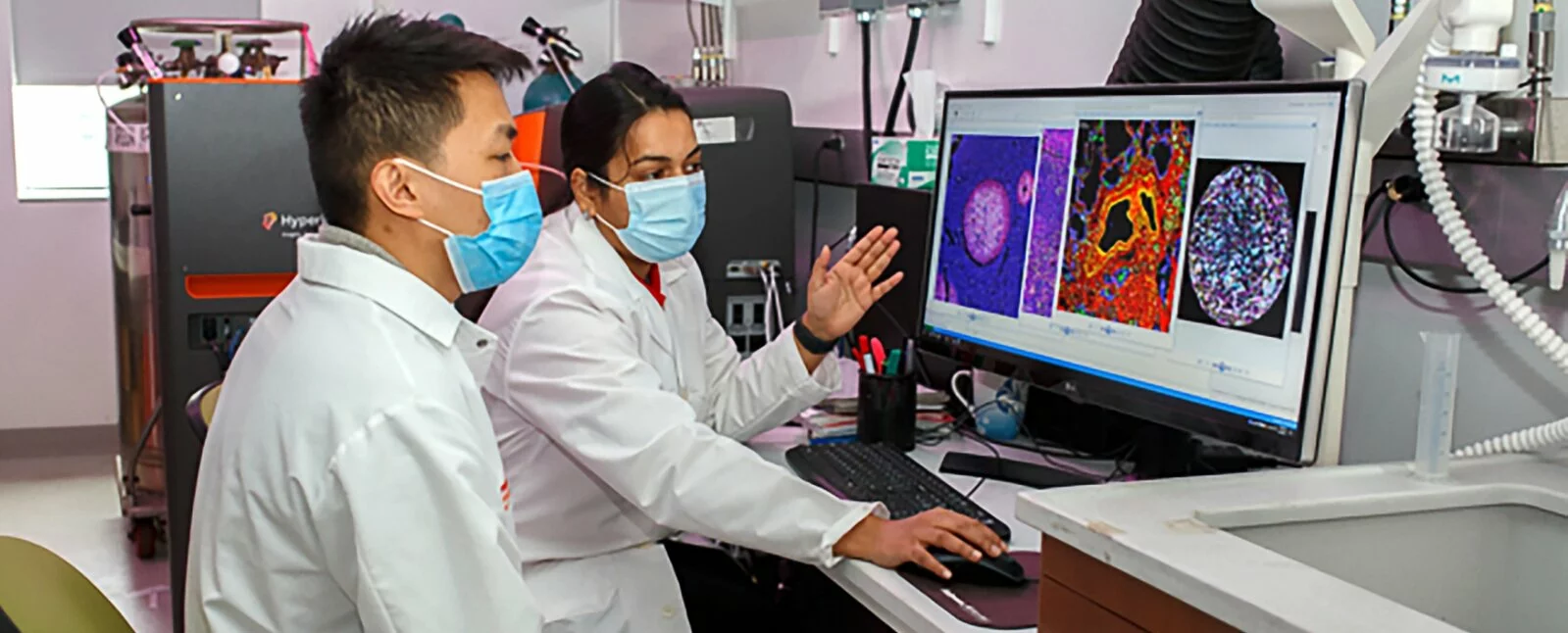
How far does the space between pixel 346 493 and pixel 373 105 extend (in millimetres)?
394

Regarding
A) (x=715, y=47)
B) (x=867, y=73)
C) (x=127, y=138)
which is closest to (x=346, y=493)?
(x=867, y=73)

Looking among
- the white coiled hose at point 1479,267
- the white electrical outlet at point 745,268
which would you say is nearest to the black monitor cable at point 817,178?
the white electrical outlet at point 745,268

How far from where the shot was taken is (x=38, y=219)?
15.3 feet

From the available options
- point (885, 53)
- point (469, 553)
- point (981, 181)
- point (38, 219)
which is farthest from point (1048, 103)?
point (38, 219)

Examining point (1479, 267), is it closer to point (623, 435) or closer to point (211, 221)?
point (623, 435)

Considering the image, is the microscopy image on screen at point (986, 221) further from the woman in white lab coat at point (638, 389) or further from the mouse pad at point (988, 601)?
the mouse pad at point (988, 601)

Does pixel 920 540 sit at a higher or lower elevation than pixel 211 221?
lower

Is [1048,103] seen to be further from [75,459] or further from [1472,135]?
[75,459]

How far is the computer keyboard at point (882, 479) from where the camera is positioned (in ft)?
5.16

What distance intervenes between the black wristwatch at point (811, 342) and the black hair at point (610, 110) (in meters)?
0.35

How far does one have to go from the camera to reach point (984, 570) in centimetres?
138

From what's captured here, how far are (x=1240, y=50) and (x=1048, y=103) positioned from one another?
0.23 metres

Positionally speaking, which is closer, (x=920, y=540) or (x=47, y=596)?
(x=47, y=596)

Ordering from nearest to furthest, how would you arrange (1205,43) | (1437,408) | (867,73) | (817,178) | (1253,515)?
(1253,515) → (1437,408) → (1205,43) → (867,73) → (817,178)
